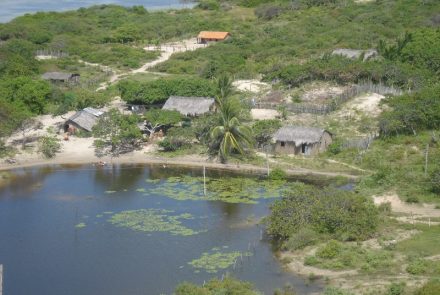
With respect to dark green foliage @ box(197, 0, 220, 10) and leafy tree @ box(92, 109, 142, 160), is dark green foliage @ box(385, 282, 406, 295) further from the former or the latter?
dark green foliage @ box(197, 0, 220, 10)

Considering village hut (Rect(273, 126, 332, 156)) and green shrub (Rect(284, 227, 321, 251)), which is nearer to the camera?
green shrub (Rect(284, 227, 321, 251))

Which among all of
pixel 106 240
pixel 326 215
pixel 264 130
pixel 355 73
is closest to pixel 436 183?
pixel 326 215

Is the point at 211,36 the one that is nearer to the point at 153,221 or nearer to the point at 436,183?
the point at 153,221

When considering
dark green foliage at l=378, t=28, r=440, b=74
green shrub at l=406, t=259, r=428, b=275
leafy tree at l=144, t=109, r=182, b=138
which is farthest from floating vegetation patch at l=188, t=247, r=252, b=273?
dark green foliage at l=378, t=28, r=440, b=74

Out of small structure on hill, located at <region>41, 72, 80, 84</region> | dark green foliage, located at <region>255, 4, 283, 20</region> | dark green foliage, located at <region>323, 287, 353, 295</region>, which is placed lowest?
dark green foliage, located at <region>323, 287, 353, 295</region>

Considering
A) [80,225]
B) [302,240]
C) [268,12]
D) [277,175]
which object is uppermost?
[268,12]

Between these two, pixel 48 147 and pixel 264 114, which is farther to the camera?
pixel 264 114
